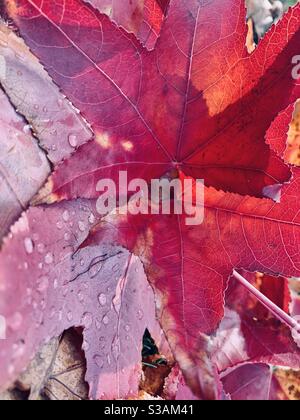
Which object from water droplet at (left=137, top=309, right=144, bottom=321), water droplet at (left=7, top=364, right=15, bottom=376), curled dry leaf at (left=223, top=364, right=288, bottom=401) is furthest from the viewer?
curled dry leaf at (left=223, top=364, right=288, bottom=401)

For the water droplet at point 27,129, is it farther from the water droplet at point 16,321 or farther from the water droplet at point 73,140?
the water droplet at point 16,321

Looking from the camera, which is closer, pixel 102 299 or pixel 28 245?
pixel 28 245

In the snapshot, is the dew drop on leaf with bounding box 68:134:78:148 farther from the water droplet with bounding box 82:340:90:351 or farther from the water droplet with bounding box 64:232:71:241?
the water droplet with bounding box 82:340:90:351

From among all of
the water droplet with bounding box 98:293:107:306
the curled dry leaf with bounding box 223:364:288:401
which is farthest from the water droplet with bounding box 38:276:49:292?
the curled dry leaf with bounding box 223:364:288:401

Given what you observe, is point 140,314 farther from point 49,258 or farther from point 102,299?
point 49,258

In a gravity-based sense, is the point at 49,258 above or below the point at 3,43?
below

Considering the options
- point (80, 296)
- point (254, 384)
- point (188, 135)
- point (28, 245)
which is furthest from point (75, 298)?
point (254, 384)
